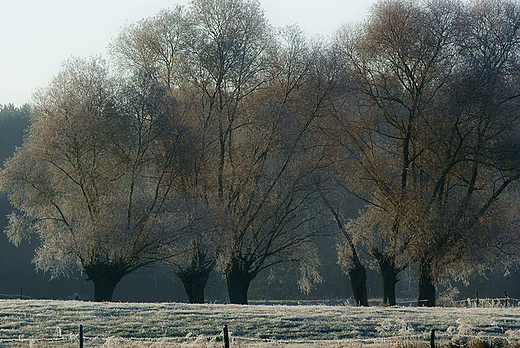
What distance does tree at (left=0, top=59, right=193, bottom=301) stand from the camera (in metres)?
25.9

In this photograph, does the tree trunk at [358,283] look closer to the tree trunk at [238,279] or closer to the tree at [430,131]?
the tree at [430,131]

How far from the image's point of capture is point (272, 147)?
29.0m

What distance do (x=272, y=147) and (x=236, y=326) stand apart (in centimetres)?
1454

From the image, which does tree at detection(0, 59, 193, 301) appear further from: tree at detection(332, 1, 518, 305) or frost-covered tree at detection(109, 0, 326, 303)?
tree at detection(332, 1, 518, 305)

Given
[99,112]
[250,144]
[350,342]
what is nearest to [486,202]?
[250,144]

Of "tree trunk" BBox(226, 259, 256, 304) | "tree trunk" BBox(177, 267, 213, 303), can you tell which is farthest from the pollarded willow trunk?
"tree trunk" BBox(226, 259, 256, 304)

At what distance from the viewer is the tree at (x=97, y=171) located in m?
25.9

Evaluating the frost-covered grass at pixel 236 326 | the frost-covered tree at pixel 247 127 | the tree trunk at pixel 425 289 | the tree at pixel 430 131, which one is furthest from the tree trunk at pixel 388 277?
the frost-covered grass at pixel 236 326

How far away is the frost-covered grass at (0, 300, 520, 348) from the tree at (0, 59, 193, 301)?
681 centimetres

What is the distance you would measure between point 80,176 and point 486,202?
18543mm

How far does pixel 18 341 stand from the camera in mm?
12938

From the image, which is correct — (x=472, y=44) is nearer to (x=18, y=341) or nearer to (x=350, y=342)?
(x=350, y=342)

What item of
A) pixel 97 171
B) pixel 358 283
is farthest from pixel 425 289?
pixel 97 171

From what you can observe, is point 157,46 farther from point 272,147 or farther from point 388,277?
point 388,277
